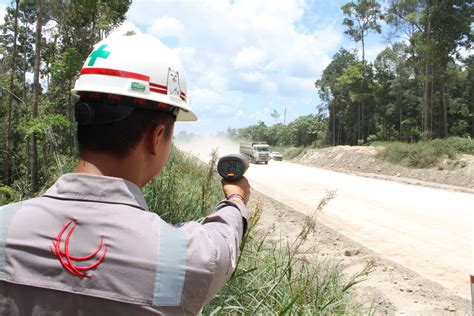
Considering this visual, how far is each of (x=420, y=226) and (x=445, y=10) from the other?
86.9 feet

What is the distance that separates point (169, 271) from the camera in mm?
1096

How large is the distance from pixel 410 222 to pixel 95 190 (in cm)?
1067

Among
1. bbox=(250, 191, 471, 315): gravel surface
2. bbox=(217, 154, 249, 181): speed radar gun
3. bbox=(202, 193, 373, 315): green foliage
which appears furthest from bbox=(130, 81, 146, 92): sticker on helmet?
bbox=(250, 191, 471, 315): gravel surface

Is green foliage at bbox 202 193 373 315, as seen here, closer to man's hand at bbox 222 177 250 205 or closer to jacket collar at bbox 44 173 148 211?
man's hand at bbox 222 177 250 205

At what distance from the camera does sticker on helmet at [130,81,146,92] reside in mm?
1348

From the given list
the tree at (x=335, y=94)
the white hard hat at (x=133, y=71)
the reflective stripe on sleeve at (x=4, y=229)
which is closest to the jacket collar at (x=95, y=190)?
the reflective stripe on sleeve at (x=4, y=229)

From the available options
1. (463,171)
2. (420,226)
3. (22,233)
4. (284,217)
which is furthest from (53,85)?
(22,233)

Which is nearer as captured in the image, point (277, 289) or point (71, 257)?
point (71, 257)

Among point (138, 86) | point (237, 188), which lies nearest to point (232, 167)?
point (237, 188)

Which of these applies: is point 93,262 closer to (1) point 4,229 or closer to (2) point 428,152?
(1) point 4,229

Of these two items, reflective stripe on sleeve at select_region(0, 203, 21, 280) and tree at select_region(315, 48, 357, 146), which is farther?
tree at select_region(315, 48, 357, 146)

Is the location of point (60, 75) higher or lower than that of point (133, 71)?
higher

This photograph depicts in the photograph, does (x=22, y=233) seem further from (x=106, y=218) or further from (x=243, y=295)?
(x=243, y=295)

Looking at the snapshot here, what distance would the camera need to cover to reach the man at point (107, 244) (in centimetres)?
108
